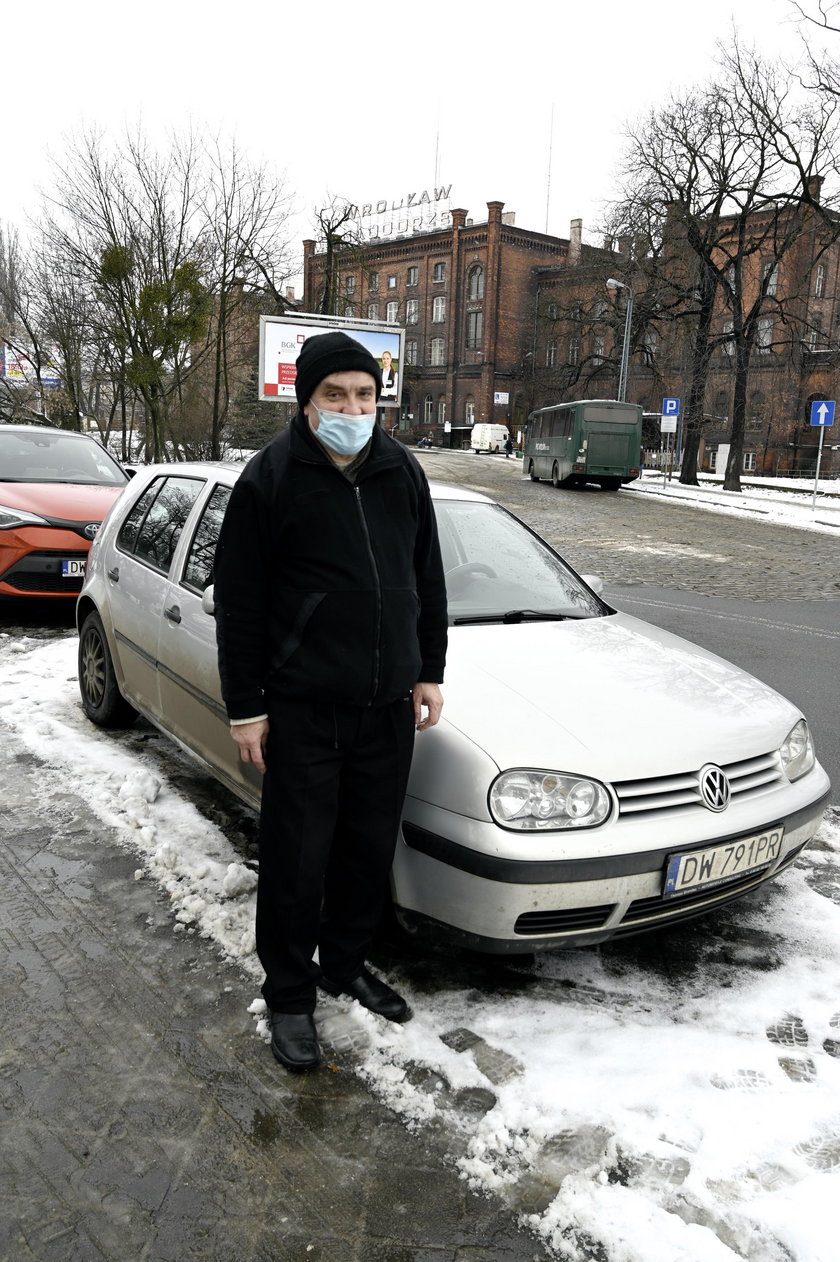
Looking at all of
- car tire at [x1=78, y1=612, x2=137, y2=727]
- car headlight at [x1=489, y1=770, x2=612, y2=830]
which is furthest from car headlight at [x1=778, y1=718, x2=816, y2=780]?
car tire at [x1=78, y1=612, x2=137, y2=727]

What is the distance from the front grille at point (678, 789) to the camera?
287 cm

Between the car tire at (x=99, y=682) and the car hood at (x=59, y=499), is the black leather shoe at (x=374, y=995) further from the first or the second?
the car hood at (x=59, y=499)

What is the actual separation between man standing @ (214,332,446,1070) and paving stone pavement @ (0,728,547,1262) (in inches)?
8.6

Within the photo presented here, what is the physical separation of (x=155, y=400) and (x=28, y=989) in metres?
22.9

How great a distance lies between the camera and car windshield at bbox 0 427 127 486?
379 inches

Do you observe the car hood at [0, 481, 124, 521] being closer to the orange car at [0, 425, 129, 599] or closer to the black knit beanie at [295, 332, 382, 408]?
the orange car at [0, 425, 129, 599]

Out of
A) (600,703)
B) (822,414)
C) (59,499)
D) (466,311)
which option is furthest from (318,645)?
(466,311)

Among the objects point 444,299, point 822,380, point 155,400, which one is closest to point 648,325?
point 822,380

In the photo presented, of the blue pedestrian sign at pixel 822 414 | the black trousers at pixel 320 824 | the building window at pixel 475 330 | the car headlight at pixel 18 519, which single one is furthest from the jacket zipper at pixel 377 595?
the building window at pixel 475 330

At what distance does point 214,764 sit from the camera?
4.02 m

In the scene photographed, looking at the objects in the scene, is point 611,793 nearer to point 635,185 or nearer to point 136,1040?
point 136,1040

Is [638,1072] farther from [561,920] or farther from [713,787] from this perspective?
[713,787]

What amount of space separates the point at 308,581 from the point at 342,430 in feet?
1.31

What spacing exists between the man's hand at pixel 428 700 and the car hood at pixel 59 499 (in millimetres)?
6508
